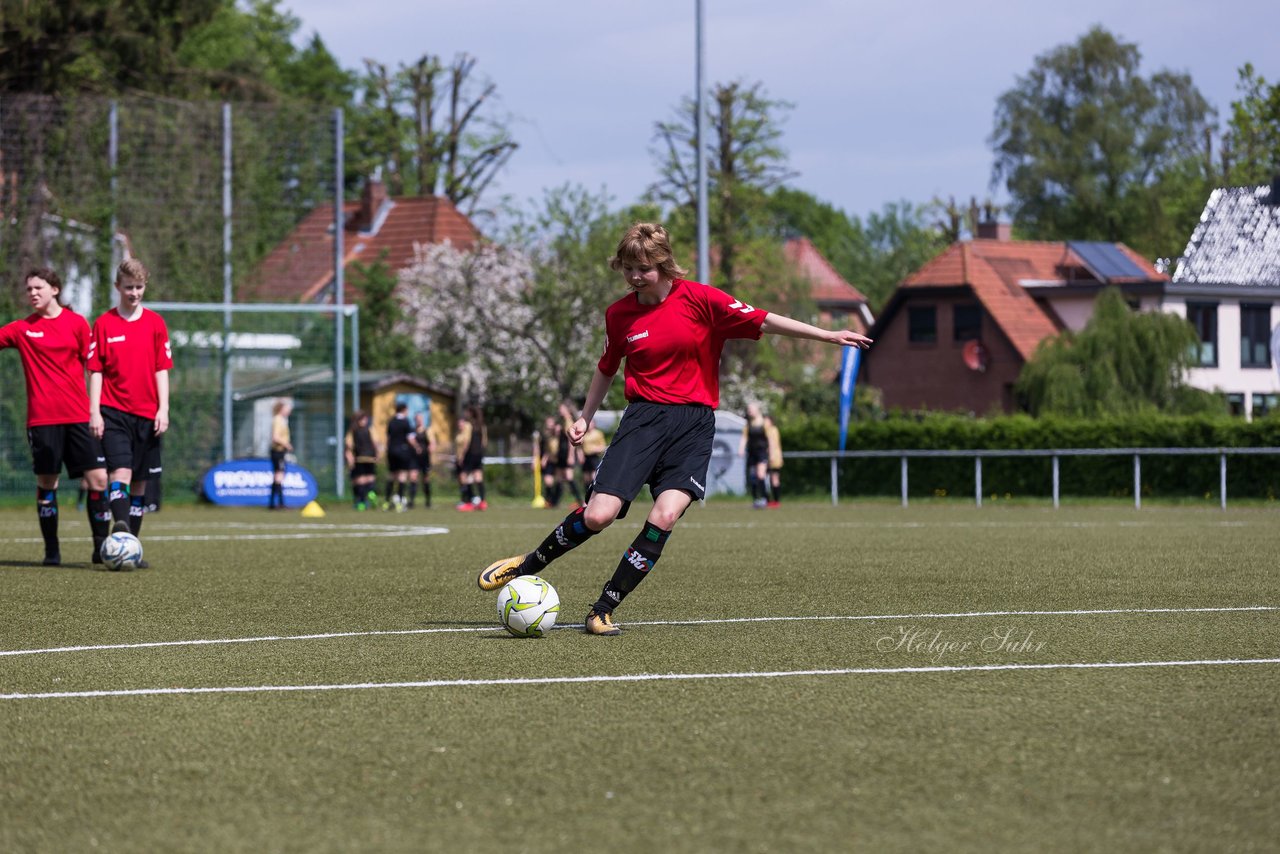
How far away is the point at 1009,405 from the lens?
6241 centimetres

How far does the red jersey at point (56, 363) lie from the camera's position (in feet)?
40.3

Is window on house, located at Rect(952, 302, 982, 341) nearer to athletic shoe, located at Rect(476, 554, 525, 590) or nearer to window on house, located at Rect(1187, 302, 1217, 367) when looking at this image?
window on house, located at Rect(1187, 302, 1217, 367)

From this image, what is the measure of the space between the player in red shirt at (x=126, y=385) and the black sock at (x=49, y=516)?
51cm

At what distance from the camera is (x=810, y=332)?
27.1ft

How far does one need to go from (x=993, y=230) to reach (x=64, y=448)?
60.1 meters

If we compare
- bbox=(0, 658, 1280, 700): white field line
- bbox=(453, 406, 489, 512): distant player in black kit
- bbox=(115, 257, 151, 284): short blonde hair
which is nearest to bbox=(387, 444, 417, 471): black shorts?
bbox=(453, 406, 489, 512): distant player in black kit

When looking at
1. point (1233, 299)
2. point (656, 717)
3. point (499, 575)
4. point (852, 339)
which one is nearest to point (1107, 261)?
point (1233, 299)

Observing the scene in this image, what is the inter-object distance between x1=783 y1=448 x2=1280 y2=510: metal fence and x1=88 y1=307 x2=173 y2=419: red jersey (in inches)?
785

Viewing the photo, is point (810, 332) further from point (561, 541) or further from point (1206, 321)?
point (1206, 321)

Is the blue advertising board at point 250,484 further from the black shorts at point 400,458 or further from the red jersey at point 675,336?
the red jersey at point 675,336

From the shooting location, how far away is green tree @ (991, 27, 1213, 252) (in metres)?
65.8

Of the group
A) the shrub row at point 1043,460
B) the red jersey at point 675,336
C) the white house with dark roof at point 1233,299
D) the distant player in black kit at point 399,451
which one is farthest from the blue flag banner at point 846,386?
the red jersey at point 675,336

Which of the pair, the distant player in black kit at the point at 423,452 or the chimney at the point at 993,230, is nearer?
the distant player in black kit at the point at 423,452

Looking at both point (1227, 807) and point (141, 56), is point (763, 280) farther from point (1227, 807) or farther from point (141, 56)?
point (1227, 807)
